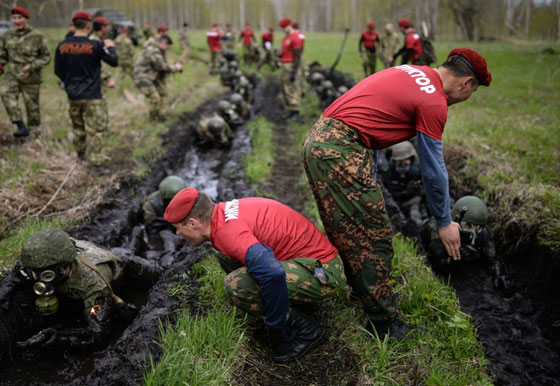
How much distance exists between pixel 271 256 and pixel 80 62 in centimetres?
534

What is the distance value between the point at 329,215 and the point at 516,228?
3152mm

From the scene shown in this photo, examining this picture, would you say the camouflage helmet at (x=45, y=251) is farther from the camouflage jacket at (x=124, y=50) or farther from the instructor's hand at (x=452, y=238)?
the camouflage jacket at (x=124, y=50)

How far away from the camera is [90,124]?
6.37m

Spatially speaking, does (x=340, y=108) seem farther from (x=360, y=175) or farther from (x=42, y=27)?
(x=42, y=27)

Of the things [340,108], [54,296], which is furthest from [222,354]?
[340,108]

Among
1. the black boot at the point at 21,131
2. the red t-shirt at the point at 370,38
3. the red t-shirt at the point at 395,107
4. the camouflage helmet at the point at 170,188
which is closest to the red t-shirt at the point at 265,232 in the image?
the red t-shirt at the point at 395,107

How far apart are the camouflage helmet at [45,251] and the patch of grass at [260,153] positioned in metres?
3.83

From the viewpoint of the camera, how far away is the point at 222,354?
2711mm

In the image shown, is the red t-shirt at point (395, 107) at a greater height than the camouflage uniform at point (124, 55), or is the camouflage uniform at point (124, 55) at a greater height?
the camouflage uniform at point (124, 55)

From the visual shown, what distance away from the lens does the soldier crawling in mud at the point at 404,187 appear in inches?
233

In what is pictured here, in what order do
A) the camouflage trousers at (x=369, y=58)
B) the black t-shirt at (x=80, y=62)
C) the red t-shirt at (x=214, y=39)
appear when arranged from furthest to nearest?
the red t-shirt at (x=214, y=39) < the camouflage trousers at (x=369, y=58) < the black t-shirt at (x=80, y=62)

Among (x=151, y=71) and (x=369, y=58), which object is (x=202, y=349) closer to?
(x=151, y=71)

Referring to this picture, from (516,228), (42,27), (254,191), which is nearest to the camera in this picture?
(516,228)

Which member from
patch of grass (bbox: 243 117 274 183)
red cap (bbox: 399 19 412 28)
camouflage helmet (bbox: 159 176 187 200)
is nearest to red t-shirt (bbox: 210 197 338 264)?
camouflage helmet (bbox: 159 176 187 200)
